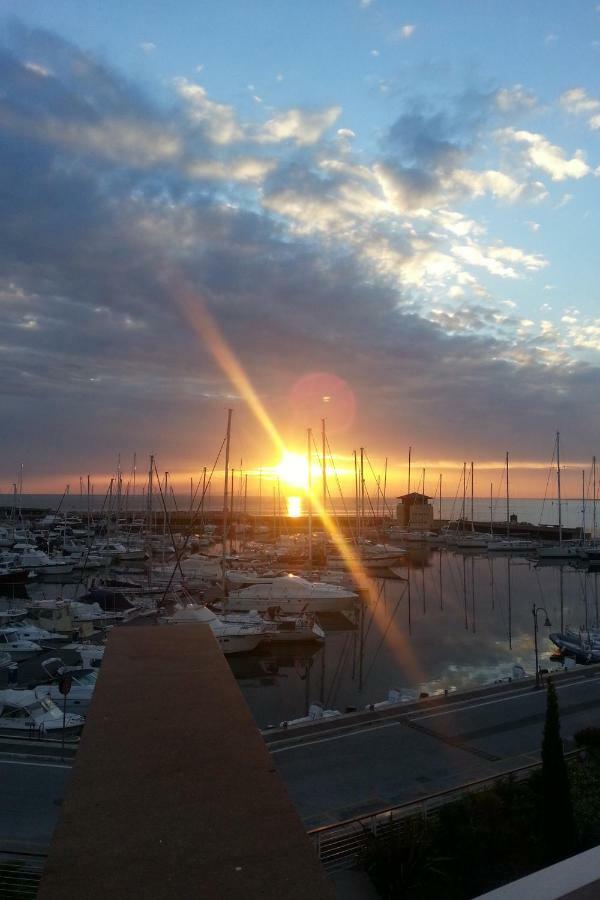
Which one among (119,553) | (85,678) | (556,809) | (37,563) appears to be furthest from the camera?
(119,553)

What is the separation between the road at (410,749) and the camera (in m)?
12.2

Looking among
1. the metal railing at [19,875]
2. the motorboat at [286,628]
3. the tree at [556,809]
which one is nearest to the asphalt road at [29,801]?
the metal railing at [19,875]

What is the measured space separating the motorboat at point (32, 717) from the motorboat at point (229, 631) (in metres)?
10.5

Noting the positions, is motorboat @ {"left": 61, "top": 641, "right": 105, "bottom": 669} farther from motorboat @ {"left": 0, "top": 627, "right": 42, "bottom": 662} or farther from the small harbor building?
the small harbor building

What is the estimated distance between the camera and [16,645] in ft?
98.6

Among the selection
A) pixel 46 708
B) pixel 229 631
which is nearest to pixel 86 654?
pixel 46 708

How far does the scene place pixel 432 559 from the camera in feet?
284

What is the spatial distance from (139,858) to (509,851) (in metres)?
8.66

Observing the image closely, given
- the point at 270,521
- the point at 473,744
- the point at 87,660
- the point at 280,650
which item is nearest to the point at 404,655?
the point at 280,650

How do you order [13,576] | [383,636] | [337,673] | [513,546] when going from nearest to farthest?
1. [337,673]
2. [383,636]
3. [13,576]
4. [513,546]

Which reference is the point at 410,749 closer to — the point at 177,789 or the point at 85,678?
the point at 177,789

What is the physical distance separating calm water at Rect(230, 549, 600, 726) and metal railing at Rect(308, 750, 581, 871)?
12.5 metres

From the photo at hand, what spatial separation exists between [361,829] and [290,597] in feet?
111

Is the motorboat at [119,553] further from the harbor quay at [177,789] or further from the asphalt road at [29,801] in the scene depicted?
the harbor quay at [177,789]
